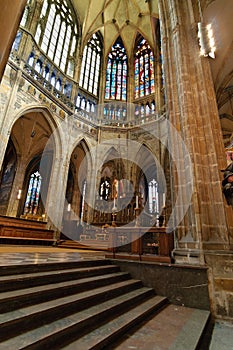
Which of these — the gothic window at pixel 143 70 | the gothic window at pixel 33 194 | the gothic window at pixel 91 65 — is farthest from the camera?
the gothic window at pixel 33 194

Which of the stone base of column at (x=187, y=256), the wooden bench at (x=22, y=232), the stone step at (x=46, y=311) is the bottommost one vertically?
the stone step at (x=46, y=311)

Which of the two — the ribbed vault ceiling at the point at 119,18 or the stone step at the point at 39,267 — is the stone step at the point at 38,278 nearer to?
the stone step at the point at 39,267

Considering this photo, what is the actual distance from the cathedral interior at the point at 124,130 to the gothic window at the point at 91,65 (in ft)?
0.39

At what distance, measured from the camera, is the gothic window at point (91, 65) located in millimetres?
16516

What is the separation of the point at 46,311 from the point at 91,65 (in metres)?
19.5

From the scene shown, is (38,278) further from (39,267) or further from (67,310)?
(67,310)

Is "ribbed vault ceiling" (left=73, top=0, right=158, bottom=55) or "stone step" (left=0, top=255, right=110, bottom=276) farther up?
"ribbed vault ceiling" (left=73, top=0, right=158, bottom=55)

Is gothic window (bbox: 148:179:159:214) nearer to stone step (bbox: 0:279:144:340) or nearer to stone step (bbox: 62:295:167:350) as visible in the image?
stone step (bbox: 62:295:167:350)

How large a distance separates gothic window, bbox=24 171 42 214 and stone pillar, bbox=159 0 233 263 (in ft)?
51.5

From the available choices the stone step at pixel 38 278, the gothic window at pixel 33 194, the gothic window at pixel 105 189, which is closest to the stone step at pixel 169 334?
the stone step at pixel 38 278

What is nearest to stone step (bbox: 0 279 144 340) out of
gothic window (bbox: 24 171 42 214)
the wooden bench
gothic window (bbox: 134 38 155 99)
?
the wooden bench

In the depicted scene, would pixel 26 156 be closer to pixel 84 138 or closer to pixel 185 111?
pixel 84 138

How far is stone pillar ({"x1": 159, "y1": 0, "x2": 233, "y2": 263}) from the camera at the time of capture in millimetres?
3545

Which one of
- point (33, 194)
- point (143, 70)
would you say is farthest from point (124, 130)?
point (33, 194)
